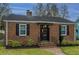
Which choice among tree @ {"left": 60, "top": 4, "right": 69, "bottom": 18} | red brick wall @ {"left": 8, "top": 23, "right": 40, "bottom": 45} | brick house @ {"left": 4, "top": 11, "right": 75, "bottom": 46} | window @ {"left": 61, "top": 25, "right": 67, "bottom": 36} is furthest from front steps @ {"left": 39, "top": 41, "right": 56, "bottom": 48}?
tree @ {"left": 60, "top": 4, "right": 69, "bottom": 18}

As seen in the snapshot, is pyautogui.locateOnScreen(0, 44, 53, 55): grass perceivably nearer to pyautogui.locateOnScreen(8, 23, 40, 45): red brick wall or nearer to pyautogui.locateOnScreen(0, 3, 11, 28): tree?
pyautogui.locateOnScreen(8, 23, 40, 45): red brick wall

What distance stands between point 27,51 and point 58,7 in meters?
1.18

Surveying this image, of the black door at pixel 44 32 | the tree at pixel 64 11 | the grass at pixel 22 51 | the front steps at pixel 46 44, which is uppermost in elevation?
the tree at pixel 64 11

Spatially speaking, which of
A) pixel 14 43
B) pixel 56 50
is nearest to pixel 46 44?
pixel 56 50

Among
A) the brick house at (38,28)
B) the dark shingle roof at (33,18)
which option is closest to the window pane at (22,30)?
the brick house at (38,28)

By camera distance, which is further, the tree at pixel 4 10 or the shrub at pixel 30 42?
the shrub at pixel 30 42

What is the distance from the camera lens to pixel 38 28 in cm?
1207

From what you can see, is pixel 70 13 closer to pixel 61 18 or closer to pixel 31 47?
pixel 61 18

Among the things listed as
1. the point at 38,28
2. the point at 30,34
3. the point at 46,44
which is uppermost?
the point at 38,28

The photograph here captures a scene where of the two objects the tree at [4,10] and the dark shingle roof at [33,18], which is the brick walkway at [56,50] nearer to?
the dark shingle roof at [33,18]

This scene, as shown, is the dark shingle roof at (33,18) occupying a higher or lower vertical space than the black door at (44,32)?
higher

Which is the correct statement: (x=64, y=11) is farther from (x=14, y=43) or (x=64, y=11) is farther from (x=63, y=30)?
(x=14, y=43)

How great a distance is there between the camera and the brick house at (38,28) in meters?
12.0
